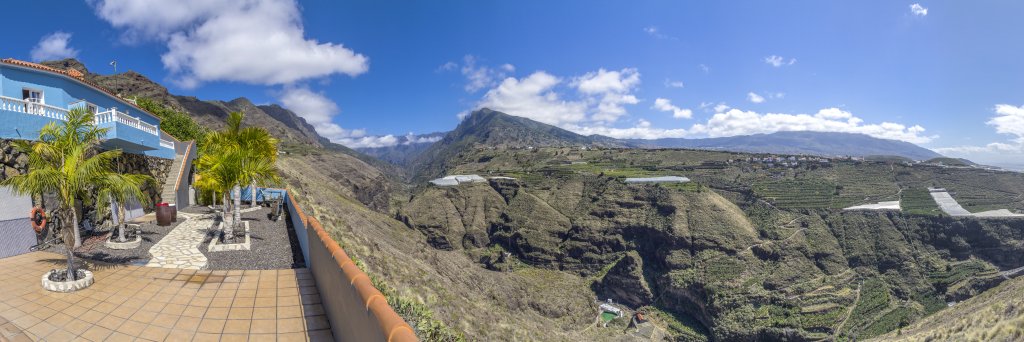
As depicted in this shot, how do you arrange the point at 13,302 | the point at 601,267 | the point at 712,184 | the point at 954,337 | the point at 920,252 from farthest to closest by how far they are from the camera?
the point at 712,184 → the point at 601,267 → the point at 920,252 → the point at 954,337 → the point at 13,302

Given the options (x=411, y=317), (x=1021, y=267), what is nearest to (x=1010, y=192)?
(x=1021, y=267)

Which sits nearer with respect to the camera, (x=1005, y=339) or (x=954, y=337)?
(x=1005, y=339)

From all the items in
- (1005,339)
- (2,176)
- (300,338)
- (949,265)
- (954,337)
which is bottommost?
(949,265)

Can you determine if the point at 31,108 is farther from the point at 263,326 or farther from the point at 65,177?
the point at 263,326

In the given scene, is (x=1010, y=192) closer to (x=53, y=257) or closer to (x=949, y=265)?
(x=949, y=265)

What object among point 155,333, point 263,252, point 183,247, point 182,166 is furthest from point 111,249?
point 182,166

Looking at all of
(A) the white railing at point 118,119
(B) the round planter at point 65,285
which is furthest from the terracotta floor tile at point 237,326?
(A) the white railing at point 118,119

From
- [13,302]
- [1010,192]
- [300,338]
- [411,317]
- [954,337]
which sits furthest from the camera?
[1010,192]

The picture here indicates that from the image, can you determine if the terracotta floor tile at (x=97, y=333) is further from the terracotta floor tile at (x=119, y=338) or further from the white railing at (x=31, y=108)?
the white railing at (x=31, y=108)
